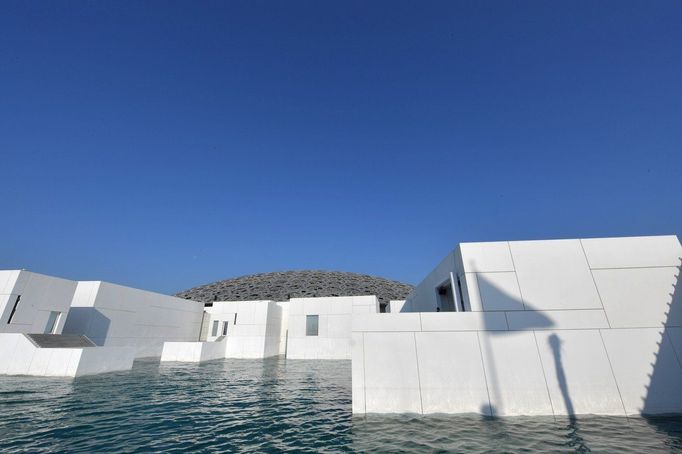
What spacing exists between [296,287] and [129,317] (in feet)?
138

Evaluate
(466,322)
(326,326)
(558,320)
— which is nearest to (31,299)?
(326,326)

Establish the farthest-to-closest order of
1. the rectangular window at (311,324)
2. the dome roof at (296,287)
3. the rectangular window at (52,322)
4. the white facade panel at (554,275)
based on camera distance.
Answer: the dome roof at (296,287)
the rectangular window at (311,324)
the rectangular window at (52,322)
the white facade panel at (554,275)

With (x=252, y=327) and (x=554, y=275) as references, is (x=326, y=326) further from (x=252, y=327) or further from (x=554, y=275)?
(x=554, y=275)

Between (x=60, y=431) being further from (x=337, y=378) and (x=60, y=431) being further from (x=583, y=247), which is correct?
(x=583, y=247)

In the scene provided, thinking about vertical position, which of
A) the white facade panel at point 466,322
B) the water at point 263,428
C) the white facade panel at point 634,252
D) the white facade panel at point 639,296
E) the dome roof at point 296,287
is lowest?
the water at point 263,428

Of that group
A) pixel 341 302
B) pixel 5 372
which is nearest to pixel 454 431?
pixel 5 372

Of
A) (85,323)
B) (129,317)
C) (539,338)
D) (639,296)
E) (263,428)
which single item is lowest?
(263,428)

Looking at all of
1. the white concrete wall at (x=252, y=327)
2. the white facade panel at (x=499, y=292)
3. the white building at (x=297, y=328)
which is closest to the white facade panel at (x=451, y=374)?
the white facade panel at (x=499, y=292)

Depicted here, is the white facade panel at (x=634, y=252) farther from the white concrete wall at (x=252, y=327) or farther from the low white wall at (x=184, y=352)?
the white concrete wall at (x=252, y=327)

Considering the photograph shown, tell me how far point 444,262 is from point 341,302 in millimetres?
20703

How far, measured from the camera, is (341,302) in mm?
32906

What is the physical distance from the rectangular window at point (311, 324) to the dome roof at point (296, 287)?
3142cm

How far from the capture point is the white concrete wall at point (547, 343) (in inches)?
359

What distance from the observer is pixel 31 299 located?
18.2 meters
